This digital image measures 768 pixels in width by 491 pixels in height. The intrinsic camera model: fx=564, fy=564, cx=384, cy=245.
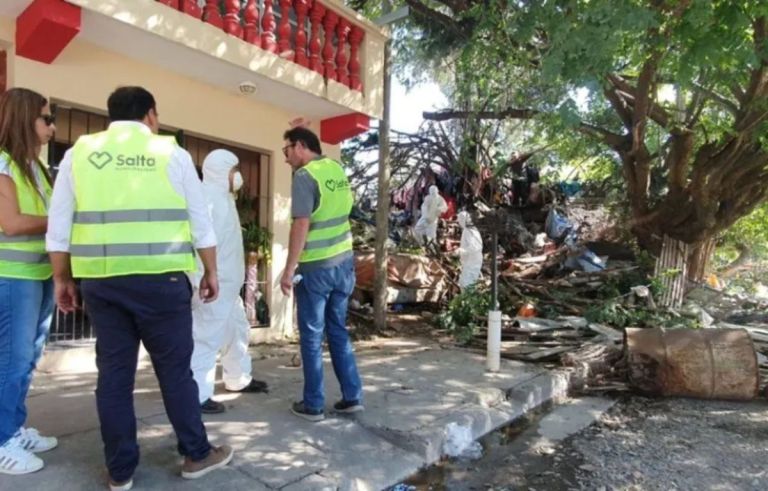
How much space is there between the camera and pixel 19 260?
8.64 ft

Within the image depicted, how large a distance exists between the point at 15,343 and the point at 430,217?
8435mm

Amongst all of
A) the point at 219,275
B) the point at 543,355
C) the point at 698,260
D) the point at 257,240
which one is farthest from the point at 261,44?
the point at 698,260

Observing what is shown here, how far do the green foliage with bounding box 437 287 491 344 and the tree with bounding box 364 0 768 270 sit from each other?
2604mm

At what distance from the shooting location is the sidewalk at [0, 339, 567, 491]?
9.20ft

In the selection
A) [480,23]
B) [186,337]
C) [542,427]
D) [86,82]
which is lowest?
[542,427]

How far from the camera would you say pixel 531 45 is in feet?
23.7

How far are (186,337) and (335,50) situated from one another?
481 cm

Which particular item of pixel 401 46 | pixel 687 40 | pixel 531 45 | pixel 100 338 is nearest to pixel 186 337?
pixel 100 338

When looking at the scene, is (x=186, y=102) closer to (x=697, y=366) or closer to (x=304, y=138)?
(x=304, y=138)

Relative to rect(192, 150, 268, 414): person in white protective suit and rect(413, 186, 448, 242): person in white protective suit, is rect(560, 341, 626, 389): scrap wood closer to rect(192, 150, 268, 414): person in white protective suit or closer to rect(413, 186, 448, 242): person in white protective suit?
rect(192, 150, 268, 414): person in white protective suit

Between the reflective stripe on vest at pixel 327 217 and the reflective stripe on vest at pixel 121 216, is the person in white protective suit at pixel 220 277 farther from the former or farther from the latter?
the reflective stripe on vest at pixel 121 216

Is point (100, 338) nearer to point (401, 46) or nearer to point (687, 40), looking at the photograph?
point (687, 40)

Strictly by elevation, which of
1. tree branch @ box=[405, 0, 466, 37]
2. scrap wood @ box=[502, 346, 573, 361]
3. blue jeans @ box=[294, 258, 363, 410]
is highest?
tree branch @ box=[405, 0, 466, 37]

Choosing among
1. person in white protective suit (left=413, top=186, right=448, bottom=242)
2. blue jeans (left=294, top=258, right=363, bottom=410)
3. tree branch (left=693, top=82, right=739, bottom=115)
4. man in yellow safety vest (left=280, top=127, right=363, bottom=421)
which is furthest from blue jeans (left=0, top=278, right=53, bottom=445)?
person in white protective suit (left=413, top=186, right=448, bottom=242)
